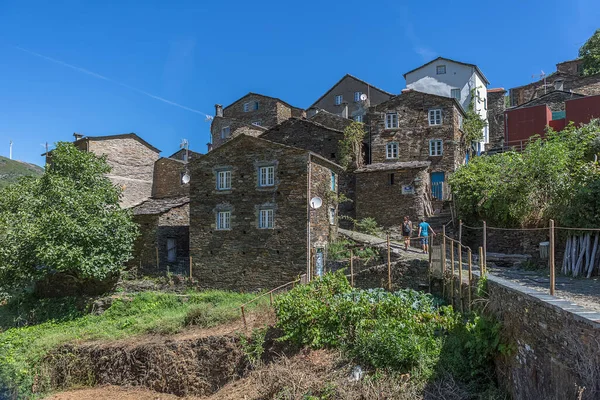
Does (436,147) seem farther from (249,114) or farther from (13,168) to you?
(13,168)

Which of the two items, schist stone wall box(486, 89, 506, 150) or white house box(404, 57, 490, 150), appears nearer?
white house box(404, 57, 490, 150)

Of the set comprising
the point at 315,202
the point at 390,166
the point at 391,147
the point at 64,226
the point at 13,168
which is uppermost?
the point at 13,168

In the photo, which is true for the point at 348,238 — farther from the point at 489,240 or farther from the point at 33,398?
the point at 33,398

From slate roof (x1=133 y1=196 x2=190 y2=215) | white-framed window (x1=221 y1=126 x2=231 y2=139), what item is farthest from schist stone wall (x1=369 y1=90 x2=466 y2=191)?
white-framed window (x1=221 y1=126 x2=231 y2=139)

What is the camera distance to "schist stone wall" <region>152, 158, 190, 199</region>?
29531 mm

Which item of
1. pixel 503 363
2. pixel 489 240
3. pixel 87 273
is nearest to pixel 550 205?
pixel 489 240

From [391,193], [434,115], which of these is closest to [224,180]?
[391,193]

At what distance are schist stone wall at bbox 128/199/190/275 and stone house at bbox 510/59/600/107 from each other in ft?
96.7

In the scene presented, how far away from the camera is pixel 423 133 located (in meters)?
26.2

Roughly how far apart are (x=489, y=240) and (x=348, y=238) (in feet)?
21.2

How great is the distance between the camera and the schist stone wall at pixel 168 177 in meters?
29.5

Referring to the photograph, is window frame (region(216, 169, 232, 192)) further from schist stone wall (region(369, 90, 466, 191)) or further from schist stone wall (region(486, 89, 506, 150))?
schist stone wall (region(486, 89, 506, 150))

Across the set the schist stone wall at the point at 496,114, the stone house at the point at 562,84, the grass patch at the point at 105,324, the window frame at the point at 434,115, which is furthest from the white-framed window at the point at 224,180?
the stone house at the point at 562,84

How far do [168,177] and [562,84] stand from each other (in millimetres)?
31701
